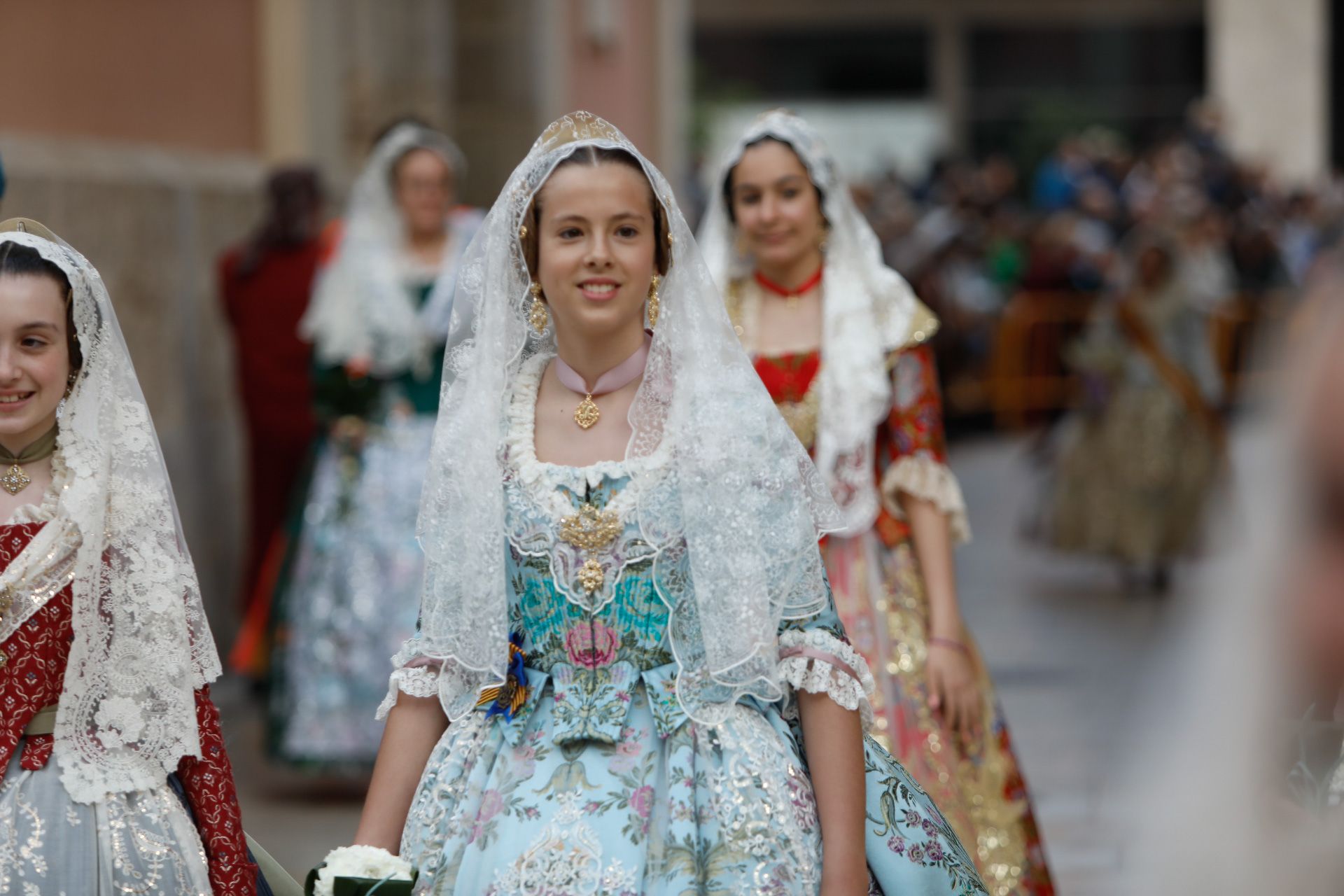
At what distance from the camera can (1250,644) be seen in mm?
1669

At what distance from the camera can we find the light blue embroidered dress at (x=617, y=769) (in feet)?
9.34

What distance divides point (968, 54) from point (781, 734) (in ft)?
106

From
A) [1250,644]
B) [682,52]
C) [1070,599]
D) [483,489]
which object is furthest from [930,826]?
[682,52]

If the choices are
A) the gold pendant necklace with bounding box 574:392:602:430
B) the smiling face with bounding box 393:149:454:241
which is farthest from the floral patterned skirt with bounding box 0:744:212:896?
the smiling face with bounding box 393:149:454:241

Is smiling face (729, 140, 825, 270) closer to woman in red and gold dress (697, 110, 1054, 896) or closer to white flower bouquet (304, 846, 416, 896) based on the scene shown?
woman in red and gold dress (697, 110, 1054, 896)

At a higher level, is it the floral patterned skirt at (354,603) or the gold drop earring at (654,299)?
the gold drop earring at (654,299)

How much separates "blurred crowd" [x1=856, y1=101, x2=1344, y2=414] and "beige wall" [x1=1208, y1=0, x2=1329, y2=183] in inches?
316

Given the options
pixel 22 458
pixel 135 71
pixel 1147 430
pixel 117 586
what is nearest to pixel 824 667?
pixel 117 586

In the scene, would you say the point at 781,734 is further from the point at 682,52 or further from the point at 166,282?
the point at 682,52

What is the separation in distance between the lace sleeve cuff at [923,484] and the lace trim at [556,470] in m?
1.41

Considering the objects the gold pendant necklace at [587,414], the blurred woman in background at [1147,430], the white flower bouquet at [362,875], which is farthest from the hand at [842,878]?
the blurred woman in background at [1147,430]

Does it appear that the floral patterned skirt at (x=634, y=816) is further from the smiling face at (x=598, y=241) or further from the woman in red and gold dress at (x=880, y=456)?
the woman in red and gold dress at (x=880, y=456)

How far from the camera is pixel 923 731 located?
14.1 ft

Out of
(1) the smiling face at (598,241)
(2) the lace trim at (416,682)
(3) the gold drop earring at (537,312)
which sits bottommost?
(2) the lace trim at (416,682)
